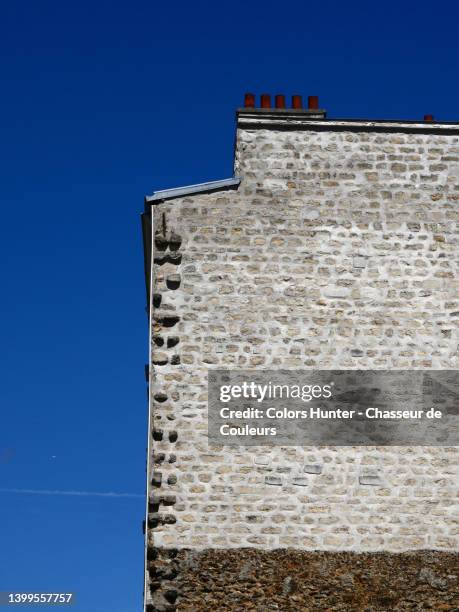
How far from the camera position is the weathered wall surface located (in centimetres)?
A: 1346

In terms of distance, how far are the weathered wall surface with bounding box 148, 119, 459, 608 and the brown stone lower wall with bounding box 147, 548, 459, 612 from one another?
16 centimetres

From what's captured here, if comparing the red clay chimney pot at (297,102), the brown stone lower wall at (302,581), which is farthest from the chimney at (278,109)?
the brown stone lower wall at (302,581)

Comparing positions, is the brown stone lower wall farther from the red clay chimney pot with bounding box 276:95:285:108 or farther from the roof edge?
the red clay chimney pot with bounding box 276:95:285:108

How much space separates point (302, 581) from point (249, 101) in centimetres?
613

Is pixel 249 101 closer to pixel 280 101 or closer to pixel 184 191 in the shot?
pixel 280 101

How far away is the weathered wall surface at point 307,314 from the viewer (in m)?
13.5

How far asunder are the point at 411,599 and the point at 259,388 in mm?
3029

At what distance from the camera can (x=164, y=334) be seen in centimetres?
1393

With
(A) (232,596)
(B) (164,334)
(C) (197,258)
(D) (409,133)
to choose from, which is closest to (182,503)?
(A) (232,596)

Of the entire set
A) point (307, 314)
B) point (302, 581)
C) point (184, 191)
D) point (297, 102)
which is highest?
point (297, 102)

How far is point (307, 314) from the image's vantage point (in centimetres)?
1407

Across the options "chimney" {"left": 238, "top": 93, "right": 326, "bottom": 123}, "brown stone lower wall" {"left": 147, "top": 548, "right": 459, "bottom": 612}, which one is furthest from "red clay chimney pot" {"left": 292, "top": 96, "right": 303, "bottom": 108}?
"brown stone lower wall" {"left": 147, "top": 548, "right": 459, "bottom": 612}

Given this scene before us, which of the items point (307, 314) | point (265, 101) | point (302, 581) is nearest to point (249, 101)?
point (265, 101)

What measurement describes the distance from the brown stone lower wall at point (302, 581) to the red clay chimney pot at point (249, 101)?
5.67 meters
